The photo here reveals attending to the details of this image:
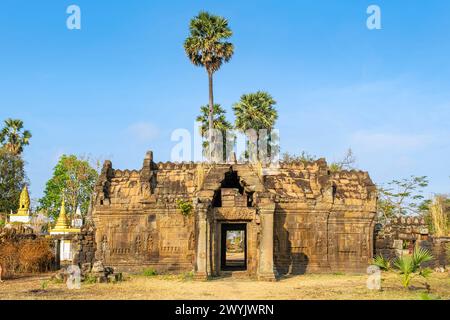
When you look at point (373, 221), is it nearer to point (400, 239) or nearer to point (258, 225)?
point (400, 239)

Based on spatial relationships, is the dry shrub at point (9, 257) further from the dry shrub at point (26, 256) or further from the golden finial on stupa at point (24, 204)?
the golden finial on stupa at point (24, 204)

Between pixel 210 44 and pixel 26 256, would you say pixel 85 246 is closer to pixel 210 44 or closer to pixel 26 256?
pixel 26 256

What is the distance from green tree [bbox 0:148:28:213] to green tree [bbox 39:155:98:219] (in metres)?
2.93

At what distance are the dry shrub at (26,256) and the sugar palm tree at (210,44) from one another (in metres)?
15.3

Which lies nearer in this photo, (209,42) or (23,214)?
(209,42)

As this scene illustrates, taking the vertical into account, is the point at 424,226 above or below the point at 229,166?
below

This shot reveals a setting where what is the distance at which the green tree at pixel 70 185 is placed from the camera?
52562 millimetres

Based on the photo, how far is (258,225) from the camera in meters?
19.9

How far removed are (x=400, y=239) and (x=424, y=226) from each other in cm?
217

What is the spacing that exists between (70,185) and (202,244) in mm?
36251

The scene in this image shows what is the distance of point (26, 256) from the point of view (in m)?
24.1

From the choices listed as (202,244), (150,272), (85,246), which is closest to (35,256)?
(85,246)
